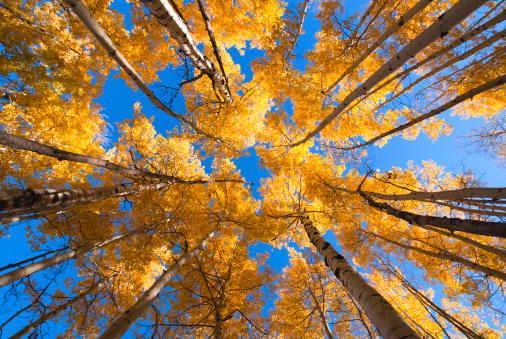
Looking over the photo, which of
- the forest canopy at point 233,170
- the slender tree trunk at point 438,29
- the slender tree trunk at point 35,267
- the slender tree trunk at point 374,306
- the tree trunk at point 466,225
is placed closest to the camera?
the slender tree trunk at point 374,306

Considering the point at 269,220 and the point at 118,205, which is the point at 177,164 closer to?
the point at 118,205

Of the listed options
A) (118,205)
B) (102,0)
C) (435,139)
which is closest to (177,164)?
(118,205)

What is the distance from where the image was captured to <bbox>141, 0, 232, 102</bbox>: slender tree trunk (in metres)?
2.62

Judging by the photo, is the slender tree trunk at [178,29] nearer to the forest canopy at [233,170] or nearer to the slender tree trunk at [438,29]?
the forest canopy at [233,170]

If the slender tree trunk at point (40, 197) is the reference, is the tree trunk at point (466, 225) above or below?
below

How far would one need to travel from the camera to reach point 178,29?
3146mm

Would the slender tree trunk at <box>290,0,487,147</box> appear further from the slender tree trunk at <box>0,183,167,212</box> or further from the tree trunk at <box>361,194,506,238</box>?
the slender tree trunk at <box>0,183,167,212</box>

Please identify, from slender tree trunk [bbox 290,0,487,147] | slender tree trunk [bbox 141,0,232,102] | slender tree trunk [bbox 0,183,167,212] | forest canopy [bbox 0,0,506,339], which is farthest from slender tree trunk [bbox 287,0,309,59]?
slender tree trunk [bbox 0,183,167,212]

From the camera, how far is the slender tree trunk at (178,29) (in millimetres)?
2621

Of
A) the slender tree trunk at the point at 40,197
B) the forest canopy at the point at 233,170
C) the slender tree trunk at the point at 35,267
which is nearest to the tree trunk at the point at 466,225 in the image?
the forest canopy at the point at 233,170

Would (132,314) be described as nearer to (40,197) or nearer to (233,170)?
(40,197)

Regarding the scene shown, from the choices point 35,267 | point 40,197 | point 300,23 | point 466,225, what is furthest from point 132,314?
point 300,23

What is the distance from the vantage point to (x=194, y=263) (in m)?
5.41

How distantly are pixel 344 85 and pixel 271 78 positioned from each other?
9.52 feet
